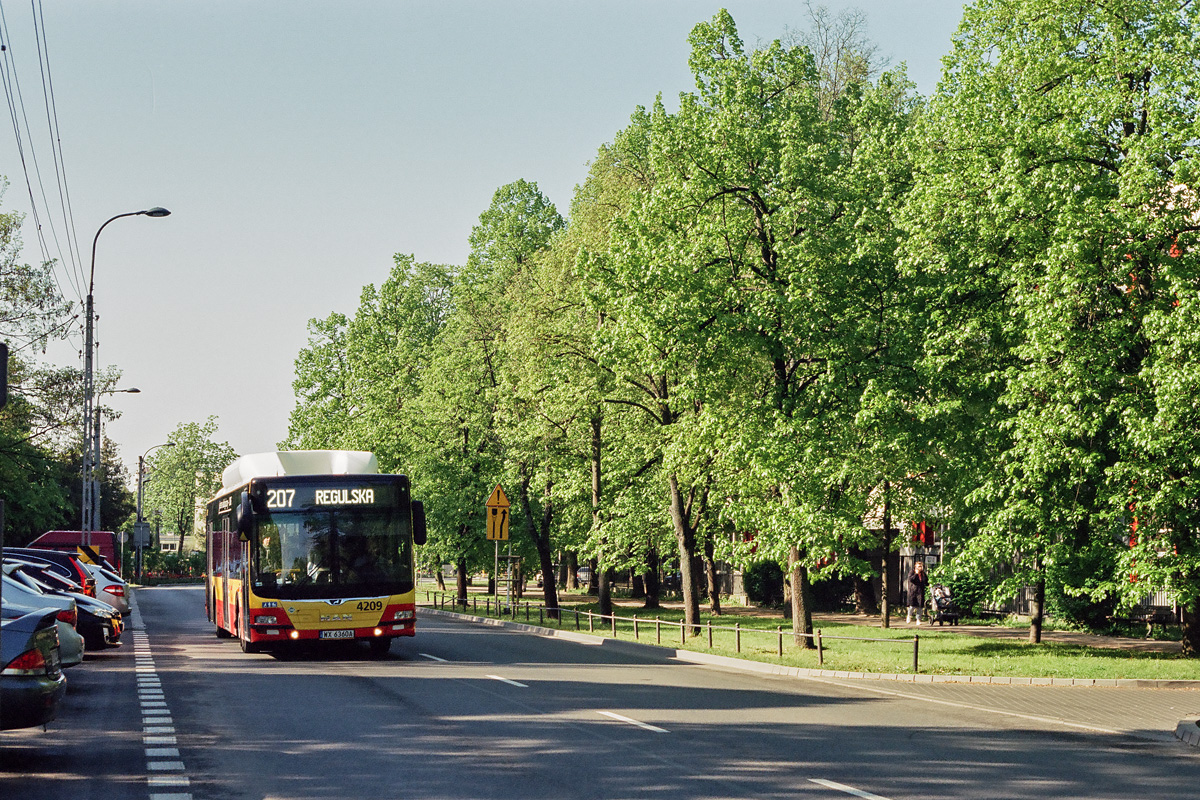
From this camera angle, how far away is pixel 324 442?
64.3m

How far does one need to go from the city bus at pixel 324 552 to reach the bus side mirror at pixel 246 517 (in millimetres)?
18

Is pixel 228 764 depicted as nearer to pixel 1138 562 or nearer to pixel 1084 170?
pixel 1138 562

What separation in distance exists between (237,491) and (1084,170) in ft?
56.7

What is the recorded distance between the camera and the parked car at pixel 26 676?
413 inches

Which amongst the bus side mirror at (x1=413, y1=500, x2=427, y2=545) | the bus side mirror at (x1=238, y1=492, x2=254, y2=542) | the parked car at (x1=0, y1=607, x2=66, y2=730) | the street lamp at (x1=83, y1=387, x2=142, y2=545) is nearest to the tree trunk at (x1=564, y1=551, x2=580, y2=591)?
the street lamp at (x1=83, y1=387, x2=142, y2=545)

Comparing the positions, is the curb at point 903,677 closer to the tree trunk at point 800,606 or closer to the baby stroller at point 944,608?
the tree trunk at point 800,606

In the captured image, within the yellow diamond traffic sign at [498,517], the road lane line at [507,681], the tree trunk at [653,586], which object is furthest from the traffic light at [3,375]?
the tree trunk at [653,586]

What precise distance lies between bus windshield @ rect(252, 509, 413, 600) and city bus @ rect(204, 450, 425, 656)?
2cm

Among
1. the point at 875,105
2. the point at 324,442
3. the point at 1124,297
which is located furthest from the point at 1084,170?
the point at 324,442

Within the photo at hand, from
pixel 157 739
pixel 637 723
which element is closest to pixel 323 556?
pixel 157 739

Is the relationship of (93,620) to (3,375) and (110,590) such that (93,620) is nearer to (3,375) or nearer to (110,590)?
(110,590)

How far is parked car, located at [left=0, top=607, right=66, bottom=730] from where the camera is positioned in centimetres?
1049

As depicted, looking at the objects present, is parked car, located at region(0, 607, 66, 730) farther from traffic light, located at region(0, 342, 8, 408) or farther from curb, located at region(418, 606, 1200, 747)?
curb, located at region(418, 606, 1200, 747)

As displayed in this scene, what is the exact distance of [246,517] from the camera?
22578mm
